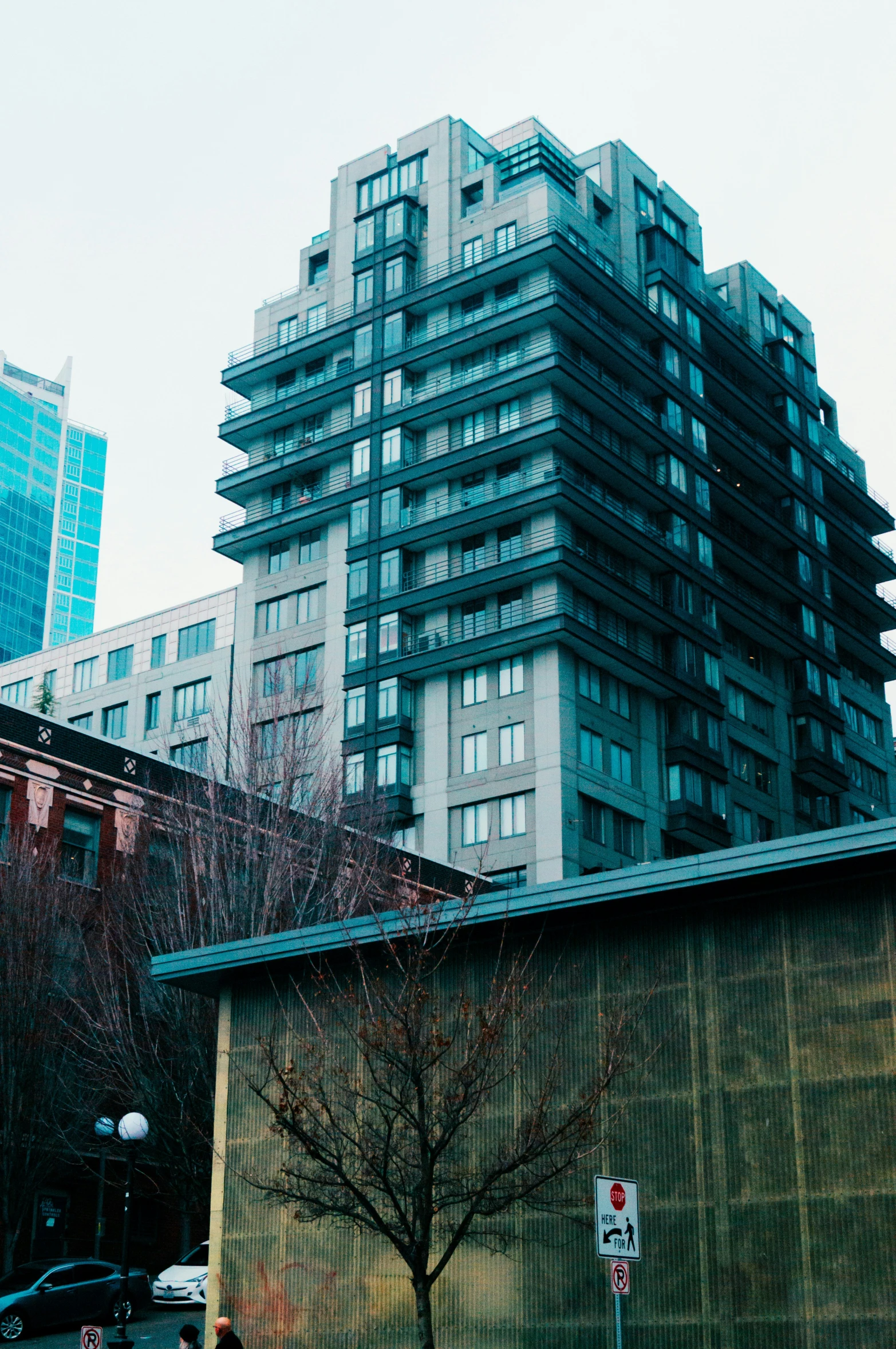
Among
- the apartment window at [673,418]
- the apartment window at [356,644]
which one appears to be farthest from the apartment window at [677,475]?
the apartment window at [356,644]

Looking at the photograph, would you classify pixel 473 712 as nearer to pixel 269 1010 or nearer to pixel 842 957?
pixel 269 1010

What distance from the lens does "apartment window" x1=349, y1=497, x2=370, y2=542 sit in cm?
7506

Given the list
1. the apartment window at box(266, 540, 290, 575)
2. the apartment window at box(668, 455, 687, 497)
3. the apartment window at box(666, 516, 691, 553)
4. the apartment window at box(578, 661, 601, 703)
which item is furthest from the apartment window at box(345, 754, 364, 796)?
the apartment window at box(668, 455, 687, 497)

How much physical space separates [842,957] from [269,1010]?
30.1ft

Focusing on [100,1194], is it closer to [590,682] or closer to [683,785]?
[590,682]

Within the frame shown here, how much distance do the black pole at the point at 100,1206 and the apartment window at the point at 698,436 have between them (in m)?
47.4

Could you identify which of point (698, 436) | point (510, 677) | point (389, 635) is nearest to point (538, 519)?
point (510, 677)

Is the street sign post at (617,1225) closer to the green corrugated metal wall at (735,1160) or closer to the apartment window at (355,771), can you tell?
the green corrugated metal wall at (735,1160)

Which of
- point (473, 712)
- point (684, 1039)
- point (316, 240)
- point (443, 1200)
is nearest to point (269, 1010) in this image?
point (443, 1200)

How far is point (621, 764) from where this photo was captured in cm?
6962

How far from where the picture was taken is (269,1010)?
24.5 meters

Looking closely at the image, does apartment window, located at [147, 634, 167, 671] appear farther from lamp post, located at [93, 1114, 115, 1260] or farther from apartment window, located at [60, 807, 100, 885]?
lamp post, located at [93, 1114, 115, 1260]

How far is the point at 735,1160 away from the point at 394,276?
64.0 metres

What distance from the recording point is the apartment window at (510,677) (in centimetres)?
6819
